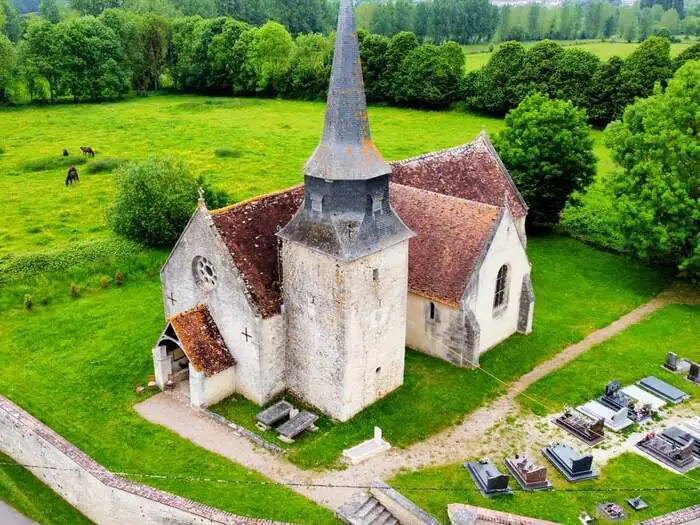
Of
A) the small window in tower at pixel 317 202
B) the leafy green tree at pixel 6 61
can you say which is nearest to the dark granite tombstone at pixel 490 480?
the small window in tower at pixel 317 202

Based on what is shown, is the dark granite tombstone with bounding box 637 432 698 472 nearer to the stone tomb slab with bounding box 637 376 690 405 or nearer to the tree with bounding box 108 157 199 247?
the stone tomb slab with bounding box 637 376 690 405

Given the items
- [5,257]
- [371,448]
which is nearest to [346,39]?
[371,448]

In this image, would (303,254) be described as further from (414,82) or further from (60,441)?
(414,82)

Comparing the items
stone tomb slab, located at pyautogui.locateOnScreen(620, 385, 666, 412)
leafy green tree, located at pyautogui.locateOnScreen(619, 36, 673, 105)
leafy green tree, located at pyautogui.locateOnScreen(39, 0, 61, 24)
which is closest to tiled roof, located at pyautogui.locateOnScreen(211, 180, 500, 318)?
stone tomb slab, located at pyautogui.locateOnScreen(620, 385, 666, 412)

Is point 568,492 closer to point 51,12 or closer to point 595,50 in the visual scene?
point 595,50

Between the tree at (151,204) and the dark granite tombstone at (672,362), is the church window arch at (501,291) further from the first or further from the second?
the tree at (151,204)

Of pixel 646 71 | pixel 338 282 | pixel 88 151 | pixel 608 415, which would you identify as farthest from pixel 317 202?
pixel 646 71
